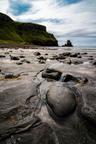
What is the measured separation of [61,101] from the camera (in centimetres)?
398

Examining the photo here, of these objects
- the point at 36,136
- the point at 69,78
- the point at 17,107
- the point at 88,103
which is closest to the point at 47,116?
the point at 36,136

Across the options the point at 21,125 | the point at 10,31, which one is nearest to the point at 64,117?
the point at 21,125

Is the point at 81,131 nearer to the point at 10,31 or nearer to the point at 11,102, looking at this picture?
the point at 11,102

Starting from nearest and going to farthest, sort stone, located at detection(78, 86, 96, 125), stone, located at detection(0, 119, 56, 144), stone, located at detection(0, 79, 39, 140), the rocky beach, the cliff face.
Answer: stone, located at detection(0, 119, 56, 144) < the rocky beach < stone, located at detection(0, 79, 39, 140) < stone, located at detection(78, 86, 96, 125) < the cliff face

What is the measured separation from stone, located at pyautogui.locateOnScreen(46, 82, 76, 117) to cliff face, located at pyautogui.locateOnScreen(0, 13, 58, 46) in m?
135

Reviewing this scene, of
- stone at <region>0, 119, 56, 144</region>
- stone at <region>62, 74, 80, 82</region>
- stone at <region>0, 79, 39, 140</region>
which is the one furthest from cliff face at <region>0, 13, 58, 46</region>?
stone at <region>0, 119, 56, 144</region>

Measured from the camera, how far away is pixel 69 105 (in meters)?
3.93

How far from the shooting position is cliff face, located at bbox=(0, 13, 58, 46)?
141m

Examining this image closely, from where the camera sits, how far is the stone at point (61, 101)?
148 inches

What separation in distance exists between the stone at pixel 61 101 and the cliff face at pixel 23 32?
443ft

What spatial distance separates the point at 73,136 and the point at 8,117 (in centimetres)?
136

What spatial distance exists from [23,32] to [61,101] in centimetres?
16862

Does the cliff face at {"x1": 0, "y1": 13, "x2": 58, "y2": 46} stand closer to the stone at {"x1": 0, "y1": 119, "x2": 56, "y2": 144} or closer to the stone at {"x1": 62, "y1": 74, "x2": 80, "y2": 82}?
the stone at {"x1": 62, "y1": 74, "x2": 80, "y2": 82}

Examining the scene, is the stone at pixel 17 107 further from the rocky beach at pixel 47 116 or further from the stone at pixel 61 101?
the stone at pixel 61 101
